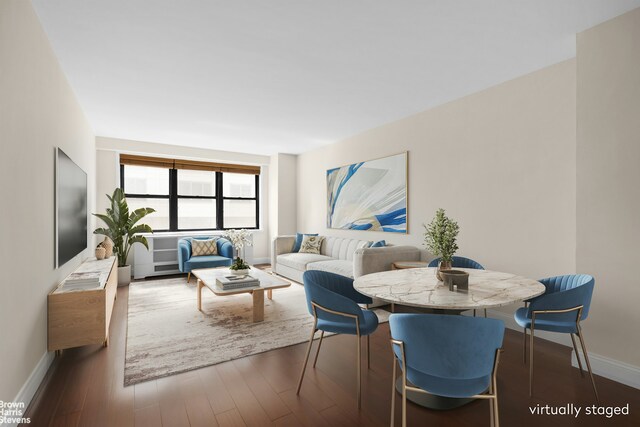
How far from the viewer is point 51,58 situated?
9.48 feet

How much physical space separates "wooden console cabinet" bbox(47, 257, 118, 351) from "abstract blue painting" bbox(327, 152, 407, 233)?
3725 millimetres

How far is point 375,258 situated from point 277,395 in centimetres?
221

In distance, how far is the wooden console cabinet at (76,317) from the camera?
2.68 meters

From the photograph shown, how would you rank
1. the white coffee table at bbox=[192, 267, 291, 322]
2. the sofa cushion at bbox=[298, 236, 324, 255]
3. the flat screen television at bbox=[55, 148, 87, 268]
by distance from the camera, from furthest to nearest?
the sofa cushion at bbox=[298, 236, 324, 255] < the white coffee table at bbox=[192, 267, 291, 322] < the flat screen television at bbox=[55, 148, 87, 268]

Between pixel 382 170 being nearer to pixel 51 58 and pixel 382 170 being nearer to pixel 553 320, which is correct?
pixel 553 320

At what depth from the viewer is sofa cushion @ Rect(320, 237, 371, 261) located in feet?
17.8

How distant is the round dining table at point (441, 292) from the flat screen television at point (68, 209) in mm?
2730

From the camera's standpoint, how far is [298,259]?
5.60 meters

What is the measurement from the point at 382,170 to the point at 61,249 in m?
4.15

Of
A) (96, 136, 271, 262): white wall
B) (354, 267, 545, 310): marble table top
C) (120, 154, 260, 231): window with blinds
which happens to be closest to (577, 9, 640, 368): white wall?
(354, 267, 545, 310): marble table top

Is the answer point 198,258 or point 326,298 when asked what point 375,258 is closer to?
point 326,298

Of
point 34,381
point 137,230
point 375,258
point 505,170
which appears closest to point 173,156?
point 137,230

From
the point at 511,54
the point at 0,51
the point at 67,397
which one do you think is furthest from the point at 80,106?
the point at 511,54

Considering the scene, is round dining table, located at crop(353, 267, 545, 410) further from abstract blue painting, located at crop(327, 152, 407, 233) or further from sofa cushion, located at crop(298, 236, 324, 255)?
sofa cushion, located at crop(298, 236, 324, 255)
